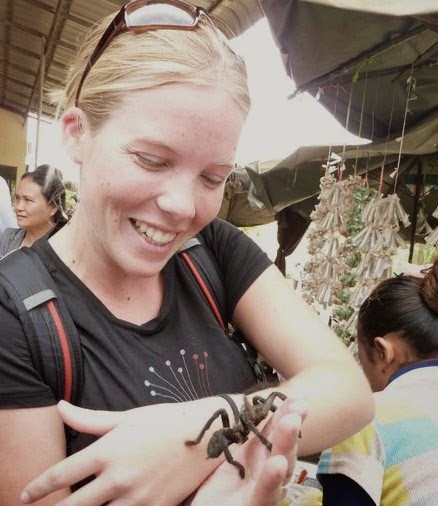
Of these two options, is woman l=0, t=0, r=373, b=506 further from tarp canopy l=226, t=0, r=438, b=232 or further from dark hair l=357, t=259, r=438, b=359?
tarp canopy l=226, t=0, r=438, b=232

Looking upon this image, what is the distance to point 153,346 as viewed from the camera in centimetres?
98

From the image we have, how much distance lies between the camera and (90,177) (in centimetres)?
92

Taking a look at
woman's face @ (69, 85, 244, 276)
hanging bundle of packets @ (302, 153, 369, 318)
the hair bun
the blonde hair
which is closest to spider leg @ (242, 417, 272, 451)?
woman's face @ (69, 85, 244, 276)

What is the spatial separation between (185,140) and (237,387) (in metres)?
0.48

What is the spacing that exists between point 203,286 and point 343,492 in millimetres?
591

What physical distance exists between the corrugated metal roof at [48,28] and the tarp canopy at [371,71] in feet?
3.24

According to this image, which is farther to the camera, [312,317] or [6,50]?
[6,50]

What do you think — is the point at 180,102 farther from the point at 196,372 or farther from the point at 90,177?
the point at 196,372

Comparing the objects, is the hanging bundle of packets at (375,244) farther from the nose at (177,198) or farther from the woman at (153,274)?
the nose at (177,198)

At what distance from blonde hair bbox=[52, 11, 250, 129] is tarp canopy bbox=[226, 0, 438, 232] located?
1.12 metres

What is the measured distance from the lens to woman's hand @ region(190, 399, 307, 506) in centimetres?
62

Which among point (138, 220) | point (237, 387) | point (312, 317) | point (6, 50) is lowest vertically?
point (237, 387)

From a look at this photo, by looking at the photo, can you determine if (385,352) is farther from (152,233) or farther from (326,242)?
(326,242)

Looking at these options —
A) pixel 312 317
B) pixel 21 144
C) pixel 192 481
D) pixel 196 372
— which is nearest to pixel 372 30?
pixel 312 317
